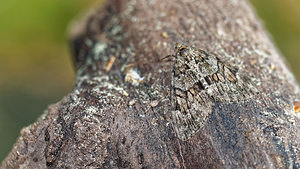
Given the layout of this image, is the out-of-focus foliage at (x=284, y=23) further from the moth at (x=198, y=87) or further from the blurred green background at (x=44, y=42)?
the moth at (x=198, y=87)

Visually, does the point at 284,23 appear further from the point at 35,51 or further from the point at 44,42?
the point at 35,51

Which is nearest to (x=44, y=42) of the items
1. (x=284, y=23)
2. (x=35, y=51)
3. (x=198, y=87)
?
(x=35, y=51)

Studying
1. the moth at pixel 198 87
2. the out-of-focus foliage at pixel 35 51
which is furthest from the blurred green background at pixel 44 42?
the moth at pixel 198 87

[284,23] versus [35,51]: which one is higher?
[35,51]

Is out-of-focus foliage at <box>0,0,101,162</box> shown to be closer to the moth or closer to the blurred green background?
the blurred green background

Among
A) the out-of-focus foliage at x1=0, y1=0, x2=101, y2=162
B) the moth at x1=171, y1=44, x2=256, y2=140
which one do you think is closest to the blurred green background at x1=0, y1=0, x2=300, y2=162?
the out-of-focus foliage at x1=0, y1=0, x2=101, y2=162

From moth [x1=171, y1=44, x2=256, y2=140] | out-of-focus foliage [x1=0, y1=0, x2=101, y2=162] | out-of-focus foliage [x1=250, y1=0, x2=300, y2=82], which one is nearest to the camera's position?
moth [x1=171, y1=44, x2=256, y2=140]

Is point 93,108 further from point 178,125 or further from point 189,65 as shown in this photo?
point 189,65

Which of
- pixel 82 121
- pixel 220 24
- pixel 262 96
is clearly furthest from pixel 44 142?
pixel 220 24
